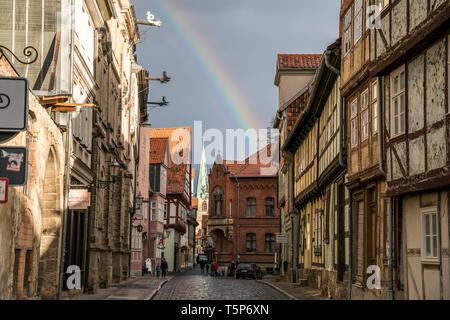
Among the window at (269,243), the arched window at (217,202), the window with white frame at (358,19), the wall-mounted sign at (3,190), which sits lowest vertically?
the window at (269,243)

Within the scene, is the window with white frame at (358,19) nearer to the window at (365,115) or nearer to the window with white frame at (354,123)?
the window at (365,115)

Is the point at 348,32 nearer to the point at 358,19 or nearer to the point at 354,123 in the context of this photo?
the point at 358,19

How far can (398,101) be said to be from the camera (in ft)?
50.1

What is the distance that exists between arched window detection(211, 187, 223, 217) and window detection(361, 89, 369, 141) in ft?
192

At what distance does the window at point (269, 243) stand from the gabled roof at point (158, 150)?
14.3 m

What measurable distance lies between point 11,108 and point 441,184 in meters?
8.42

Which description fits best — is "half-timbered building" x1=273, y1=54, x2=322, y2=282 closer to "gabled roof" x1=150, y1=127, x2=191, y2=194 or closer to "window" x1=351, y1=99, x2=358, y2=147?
"window" x1=351, y1=99, x2=358, y2=147

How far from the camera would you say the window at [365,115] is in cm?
1784

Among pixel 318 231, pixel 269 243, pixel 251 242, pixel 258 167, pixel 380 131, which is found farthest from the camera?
pixel 258 167

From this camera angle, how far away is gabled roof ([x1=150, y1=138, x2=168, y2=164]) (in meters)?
65.9

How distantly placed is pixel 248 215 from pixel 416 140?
59981mm

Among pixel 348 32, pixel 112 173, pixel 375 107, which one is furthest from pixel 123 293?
pixel 375 107

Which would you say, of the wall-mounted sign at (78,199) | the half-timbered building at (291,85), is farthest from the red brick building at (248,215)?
the wall-mounted sign at (78,199)

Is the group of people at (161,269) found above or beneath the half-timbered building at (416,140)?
beneath
